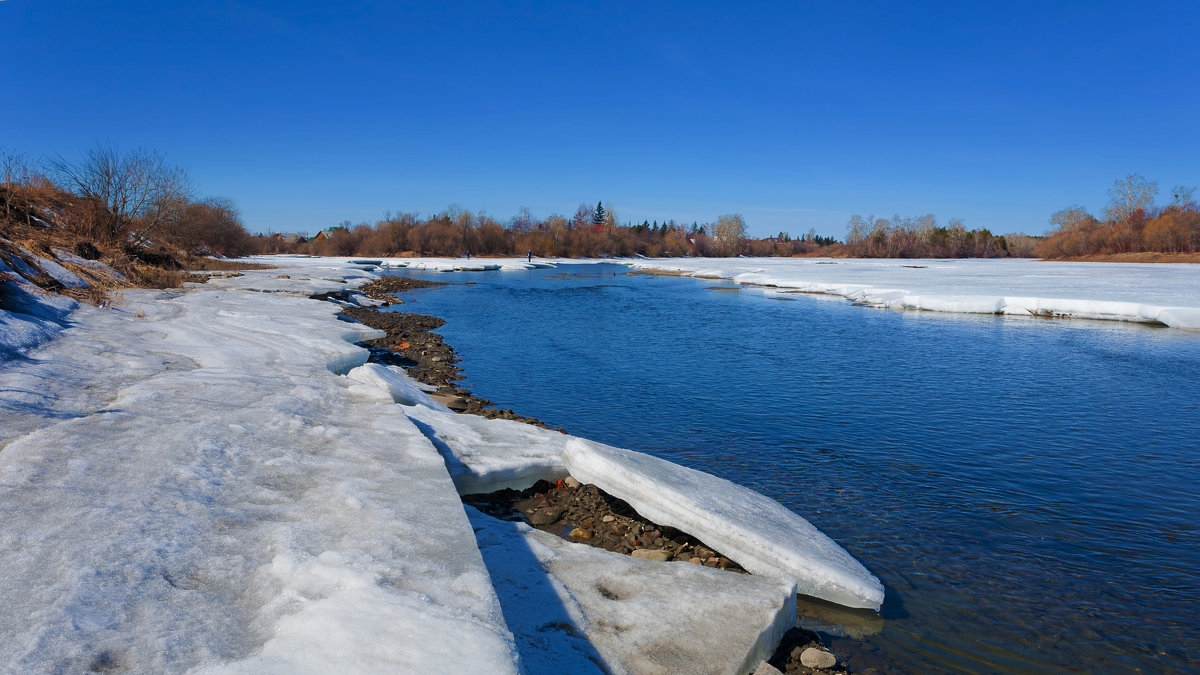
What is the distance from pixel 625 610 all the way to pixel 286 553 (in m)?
1.61

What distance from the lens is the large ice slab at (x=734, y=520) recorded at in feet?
13.0

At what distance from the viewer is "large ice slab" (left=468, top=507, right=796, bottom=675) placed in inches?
113

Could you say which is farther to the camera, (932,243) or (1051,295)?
(932,243)

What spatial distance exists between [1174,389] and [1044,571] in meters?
7.77

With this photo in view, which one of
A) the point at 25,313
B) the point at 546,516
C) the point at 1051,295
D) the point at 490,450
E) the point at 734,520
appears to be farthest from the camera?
the point at 1051,295

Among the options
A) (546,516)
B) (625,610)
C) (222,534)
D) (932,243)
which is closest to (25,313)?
(222,534)

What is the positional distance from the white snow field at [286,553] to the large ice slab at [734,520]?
8.2 inches

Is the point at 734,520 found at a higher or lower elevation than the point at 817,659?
higher

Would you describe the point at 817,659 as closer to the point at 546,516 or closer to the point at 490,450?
the point at 546,516

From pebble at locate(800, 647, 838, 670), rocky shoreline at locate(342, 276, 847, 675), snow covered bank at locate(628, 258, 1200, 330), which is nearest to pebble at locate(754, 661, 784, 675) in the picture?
rocky shoreline at locate(342, 276, 847, 675)

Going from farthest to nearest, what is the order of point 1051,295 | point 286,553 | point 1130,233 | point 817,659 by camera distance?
point 1130,233
point 1051,295
point 817,659
point 286,553

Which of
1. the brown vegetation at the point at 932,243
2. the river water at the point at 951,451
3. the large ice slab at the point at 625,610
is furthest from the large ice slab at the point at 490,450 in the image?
the brown vegetation at the point at 932,243

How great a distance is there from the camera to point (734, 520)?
4.29m

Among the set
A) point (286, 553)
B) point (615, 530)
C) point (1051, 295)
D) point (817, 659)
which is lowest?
point (817, 659)
